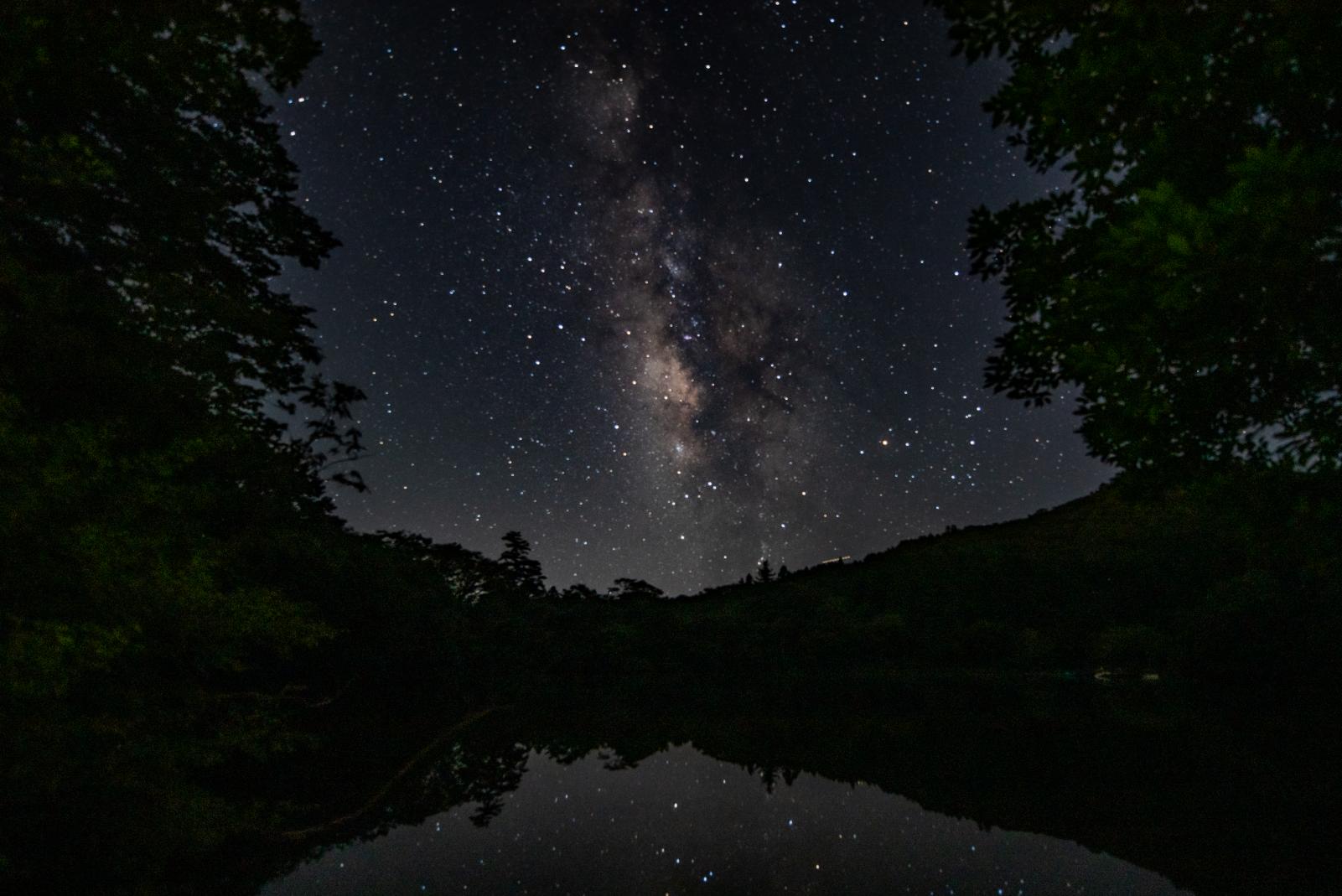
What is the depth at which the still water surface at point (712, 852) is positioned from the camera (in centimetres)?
613

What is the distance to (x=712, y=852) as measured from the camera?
716 centimetres

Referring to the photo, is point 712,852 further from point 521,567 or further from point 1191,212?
point 521,567

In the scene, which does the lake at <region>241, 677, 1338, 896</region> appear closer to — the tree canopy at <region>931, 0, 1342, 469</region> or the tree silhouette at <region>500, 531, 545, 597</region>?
the tree canopy at <region>931, 0, 1342, 469</region>

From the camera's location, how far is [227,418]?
26.1 ft

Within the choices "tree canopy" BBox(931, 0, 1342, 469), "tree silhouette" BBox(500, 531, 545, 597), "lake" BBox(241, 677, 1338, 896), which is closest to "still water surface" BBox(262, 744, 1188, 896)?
"lake" BBox(241, 677, 1338, 896)

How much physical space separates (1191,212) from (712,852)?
6.88 metres

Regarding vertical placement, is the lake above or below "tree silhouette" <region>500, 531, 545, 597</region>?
below

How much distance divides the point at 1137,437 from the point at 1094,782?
6591 millimetres

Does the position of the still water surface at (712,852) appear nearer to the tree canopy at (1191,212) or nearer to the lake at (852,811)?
the lake at (852,811)

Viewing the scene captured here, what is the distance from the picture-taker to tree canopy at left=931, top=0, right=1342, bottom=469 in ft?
12.6

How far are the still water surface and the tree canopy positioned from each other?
3968 mm

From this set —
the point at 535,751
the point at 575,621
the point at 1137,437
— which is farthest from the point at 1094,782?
the point at 575,621

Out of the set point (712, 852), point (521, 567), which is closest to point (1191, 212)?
point (712, 852)

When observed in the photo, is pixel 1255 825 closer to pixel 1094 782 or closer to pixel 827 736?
pixel 1094 782
